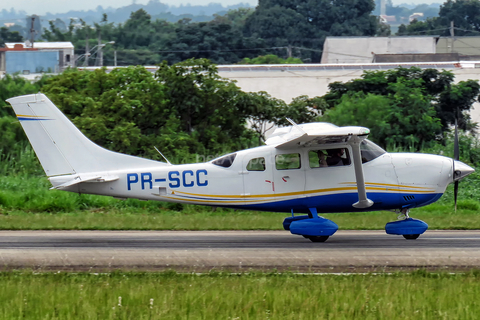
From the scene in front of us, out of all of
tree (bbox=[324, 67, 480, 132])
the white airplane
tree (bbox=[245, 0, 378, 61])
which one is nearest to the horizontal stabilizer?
the white airplane

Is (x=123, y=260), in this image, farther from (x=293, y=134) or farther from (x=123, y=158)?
(x=293, y=134)

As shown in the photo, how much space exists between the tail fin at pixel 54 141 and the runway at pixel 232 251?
162 cm

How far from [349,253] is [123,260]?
4.27 meters

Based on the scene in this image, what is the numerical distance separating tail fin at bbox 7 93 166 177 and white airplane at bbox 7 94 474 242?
21mm

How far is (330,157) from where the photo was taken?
13578mm

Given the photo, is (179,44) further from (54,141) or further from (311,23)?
(54,141)

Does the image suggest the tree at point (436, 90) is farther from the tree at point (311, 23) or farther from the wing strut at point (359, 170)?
the tree at point (311, 23)

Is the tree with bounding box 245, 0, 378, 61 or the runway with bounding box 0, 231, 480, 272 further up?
the tree with bounding box 245, 0, 378, 61

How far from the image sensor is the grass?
794cm

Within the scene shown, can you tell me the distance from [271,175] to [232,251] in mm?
2123

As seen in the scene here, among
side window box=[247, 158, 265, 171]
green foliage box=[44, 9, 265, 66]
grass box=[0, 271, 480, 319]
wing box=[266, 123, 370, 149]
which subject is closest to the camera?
grass box=[0, 271, 480, 319]

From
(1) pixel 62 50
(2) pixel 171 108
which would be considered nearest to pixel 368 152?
(2) pixel 171 108

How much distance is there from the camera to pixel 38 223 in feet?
54.0

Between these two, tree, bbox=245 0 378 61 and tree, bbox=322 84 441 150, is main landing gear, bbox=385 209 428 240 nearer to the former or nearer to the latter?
tree, bbox=322 84 441 150
